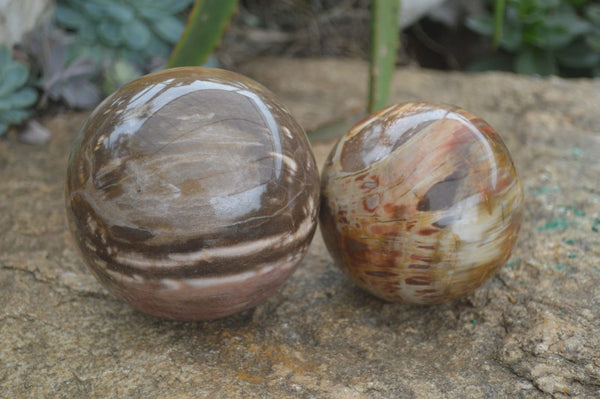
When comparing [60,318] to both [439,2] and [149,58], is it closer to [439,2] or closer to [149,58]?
[149,58]

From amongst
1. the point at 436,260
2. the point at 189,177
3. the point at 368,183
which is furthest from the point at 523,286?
the point at 189,177

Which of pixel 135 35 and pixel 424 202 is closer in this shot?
pixel 424 202

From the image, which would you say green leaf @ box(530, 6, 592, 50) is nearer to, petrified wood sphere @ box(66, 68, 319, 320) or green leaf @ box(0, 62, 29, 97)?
petrified wood sphere @ box(66, 68, 319, 320)

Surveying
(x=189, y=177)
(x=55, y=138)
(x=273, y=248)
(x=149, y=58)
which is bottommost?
(x=55, y=138)

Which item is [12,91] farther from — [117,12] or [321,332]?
[321,332]

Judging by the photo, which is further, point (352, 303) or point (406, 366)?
point (352, 303)

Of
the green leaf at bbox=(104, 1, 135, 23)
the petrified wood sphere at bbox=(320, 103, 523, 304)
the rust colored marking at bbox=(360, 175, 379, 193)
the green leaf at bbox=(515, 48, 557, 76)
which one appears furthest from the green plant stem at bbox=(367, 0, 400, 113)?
the green leaf at bbox=(515, 48, 557, 76)

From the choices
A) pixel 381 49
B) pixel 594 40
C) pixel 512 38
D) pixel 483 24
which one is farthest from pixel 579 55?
pixel 381 49
